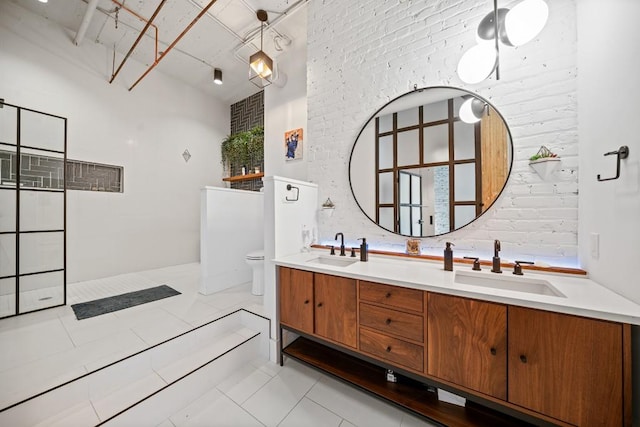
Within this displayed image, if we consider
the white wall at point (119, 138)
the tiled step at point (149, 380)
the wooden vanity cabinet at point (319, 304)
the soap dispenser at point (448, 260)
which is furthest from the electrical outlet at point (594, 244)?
the white wall at point (119, 138)

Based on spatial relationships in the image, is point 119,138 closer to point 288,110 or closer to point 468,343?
point 288,110

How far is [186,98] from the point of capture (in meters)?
4.45

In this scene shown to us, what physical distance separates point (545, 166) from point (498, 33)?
982 millimetres

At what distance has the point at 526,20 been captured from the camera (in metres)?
1.38

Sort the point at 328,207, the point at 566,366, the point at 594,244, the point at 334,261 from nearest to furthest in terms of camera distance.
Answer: the point at 566,366
the point at 594,244
the point at 334,261
the point at 328,207

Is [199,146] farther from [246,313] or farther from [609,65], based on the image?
[609,65]

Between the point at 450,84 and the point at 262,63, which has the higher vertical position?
the point at 262,63

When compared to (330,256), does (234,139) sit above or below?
above

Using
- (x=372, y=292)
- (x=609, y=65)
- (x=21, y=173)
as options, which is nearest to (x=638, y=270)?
(x=609, y=65)

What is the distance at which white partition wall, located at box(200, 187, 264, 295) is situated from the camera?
2.87 metres

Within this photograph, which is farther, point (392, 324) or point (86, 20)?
point (86, 20)

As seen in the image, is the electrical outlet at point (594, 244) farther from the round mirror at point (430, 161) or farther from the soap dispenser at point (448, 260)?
the soap dispenser at point (448, 260)

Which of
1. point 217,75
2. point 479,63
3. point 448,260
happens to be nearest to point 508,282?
point 448,260

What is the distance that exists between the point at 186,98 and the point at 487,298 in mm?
5430
